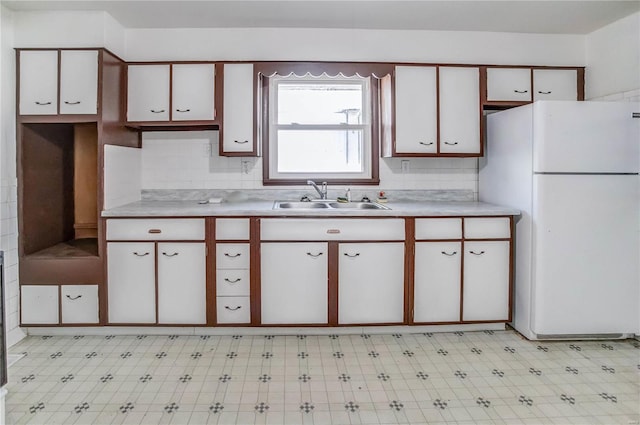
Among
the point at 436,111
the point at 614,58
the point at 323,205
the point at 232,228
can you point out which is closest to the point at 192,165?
the point at 232,228

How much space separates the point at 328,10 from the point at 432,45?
3.15 feet

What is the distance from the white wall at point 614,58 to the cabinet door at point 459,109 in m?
0.96

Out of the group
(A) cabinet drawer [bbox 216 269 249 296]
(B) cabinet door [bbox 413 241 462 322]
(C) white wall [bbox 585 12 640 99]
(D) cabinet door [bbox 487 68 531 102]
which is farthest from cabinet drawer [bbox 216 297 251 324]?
(C) white wall [bbox 585 12 640 99]

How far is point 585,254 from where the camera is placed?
3041 millimetres

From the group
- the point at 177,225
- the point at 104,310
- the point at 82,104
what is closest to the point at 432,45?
the point at 177,225

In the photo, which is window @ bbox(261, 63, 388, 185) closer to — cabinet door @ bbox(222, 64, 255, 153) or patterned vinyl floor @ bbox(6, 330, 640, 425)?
cabinet door @ bbox(222, 64, 255, 153)

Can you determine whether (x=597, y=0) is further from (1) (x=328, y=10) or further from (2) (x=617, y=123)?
(1) (x=328, y=10)

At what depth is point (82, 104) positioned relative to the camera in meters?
3.12

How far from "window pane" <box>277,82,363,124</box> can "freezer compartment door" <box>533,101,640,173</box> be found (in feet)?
4.80

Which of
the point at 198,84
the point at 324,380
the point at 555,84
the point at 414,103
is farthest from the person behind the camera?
the point at 555,84

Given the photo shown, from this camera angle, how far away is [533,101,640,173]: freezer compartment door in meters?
2.96

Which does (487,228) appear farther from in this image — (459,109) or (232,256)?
(232,256)

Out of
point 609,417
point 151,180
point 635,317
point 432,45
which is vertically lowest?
point 609,417

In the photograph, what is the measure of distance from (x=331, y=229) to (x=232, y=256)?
2.32ft
